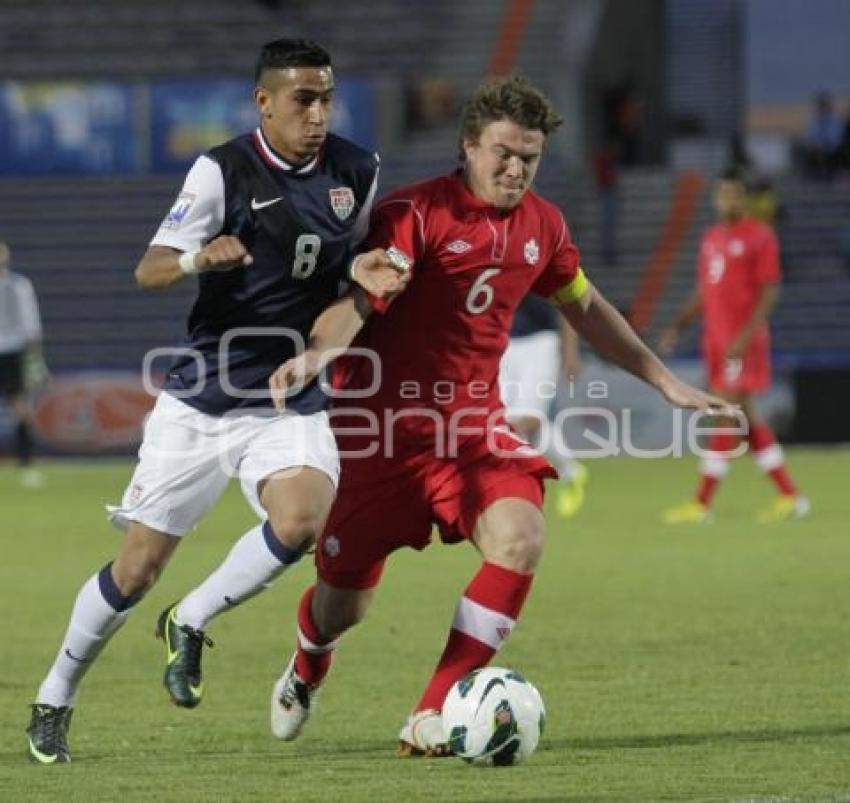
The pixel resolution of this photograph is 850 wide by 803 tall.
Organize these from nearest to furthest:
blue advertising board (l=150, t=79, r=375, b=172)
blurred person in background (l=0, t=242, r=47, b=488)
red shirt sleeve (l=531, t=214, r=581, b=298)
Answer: red shirt sleeve (l=531, t=214, r=581, b=298) → blurred person in background (l=0, t=242, r=47, b=488) → blue advertising board (l=150, t=79, r=375, b=172)

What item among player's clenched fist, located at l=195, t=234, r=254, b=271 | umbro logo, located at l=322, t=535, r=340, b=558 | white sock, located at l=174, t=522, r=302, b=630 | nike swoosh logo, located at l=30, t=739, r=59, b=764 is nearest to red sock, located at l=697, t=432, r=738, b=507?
umbro logo, located at l=322, t=535, r=340, b=558

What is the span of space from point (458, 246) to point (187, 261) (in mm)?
892

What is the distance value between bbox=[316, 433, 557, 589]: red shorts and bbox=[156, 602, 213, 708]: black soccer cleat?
0.52 m

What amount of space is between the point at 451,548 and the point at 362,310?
7333 millimetres

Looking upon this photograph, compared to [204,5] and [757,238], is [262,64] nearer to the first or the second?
[757,238]

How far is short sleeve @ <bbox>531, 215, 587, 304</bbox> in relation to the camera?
22.9 feet

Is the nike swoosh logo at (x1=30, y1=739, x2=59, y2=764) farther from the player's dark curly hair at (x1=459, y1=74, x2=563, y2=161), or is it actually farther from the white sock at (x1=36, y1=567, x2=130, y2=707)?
the player's dark curly hair at (x1=459, y1=74, x2=563, y2=161)

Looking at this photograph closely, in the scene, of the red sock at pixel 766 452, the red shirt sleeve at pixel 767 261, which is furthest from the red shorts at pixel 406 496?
the red sock at pixel 766 452

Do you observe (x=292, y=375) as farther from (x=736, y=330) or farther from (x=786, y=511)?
(x=786, y=511)

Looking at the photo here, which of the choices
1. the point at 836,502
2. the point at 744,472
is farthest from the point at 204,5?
the point at 836,502

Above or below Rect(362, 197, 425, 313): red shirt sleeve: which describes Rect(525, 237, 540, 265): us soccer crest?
below

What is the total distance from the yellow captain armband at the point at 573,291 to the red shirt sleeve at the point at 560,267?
0.04 ft

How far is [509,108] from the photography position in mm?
6484

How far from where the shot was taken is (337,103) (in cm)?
2694
